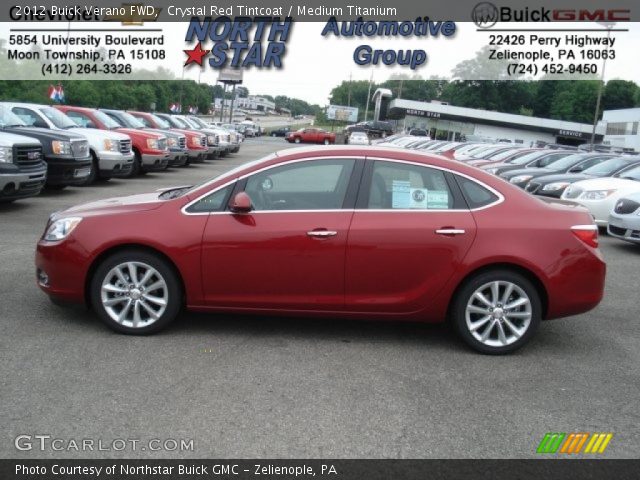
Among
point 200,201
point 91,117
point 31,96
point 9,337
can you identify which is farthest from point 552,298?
point 31,96

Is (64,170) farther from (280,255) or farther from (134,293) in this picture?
(280,255)

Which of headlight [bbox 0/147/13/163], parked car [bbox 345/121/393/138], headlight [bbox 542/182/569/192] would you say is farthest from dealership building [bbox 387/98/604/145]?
headlight [bbox 0/147/13/163]

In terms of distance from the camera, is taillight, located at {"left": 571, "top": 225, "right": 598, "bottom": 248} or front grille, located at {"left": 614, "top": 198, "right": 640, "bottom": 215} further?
front grille, located at {"left": 614, "top": 198, "right": 640, "bottom": 215}

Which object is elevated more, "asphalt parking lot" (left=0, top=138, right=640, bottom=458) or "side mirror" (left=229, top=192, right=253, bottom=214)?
"side mirror" (left=229, top=192, right=253, bottom=214)

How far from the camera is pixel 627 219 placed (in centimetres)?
1012

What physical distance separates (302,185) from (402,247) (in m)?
0.98

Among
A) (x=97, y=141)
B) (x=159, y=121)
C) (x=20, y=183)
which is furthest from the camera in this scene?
(x=159, y=121)

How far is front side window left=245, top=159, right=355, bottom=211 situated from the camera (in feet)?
17.5

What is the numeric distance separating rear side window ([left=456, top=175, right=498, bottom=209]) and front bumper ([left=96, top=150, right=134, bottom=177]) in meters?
11.6

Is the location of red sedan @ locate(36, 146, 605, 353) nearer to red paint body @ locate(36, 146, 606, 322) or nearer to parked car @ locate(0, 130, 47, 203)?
red paint body @ locate(36, 146, 606, 322)

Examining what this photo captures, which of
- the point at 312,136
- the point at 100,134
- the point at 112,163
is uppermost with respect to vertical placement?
the point at 100,134

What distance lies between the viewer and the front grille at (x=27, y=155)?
414 inches

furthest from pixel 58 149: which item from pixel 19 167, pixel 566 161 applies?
pixel 566 161

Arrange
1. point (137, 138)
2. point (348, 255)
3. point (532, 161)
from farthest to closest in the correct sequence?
1. point (532, 161)
2. point (137, 138)
3. point (348, 255)
